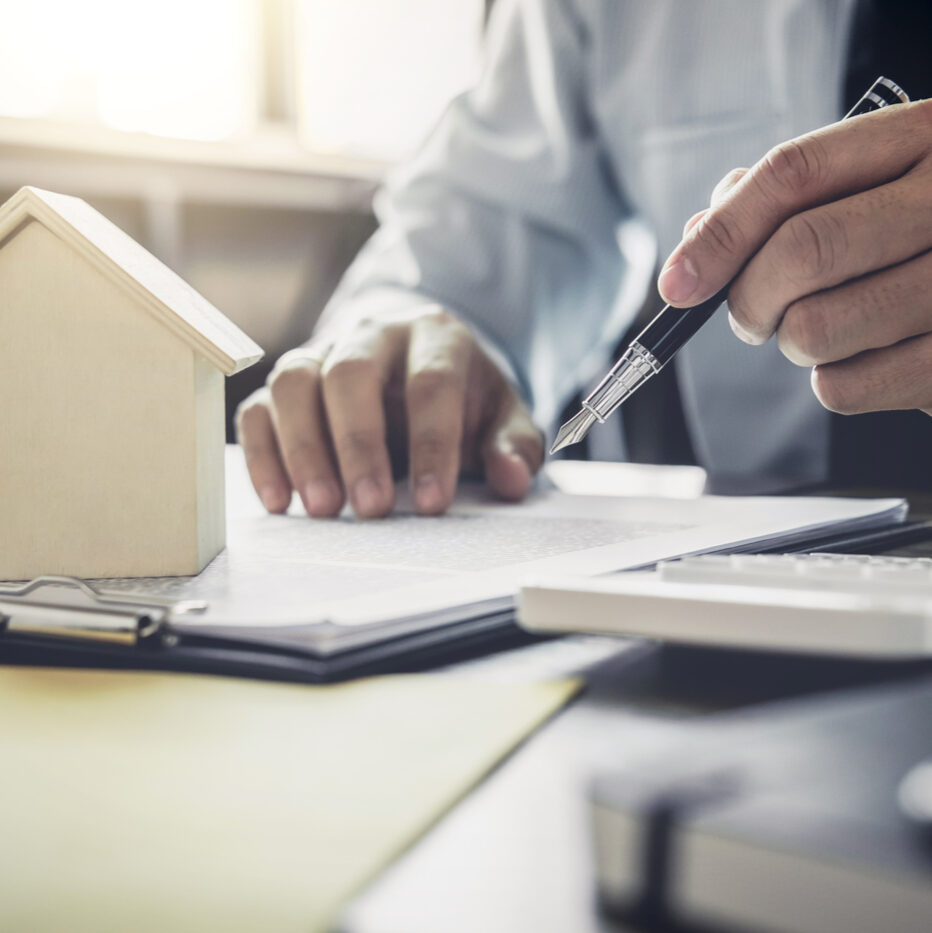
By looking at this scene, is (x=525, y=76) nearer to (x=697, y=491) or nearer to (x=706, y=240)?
(x=697, y=491)

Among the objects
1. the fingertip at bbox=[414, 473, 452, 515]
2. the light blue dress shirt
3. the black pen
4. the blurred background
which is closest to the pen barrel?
the black pen

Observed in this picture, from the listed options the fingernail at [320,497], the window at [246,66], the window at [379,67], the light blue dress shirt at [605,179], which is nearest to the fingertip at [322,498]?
the fingernail at [320,497]

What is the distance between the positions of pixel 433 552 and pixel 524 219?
2.58 ft

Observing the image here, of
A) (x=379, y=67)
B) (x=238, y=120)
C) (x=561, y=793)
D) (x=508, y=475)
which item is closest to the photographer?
(x=561, y=793)

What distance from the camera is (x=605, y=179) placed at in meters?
1.23

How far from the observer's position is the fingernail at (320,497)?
1.90ft

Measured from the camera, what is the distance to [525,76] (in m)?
1.22

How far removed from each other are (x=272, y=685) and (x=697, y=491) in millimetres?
484

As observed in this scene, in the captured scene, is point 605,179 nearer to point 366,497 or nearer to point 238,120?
point 366,497

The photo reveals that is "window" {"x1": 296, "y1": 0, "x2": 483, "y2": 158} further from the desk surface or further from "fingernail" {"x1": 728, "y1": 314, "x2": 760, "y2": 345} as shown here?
the desk surface

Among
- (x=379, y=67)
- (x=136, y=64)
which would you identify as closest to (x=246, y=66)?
(x=136, y=64)

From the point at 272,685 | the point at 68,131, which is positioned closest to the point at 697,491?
the point at 272,685

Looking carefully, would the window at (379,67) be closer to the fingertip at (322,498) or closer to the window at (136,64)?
the window at (136,64)

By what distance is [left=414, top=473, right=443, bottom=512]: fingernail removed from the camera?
571mm
